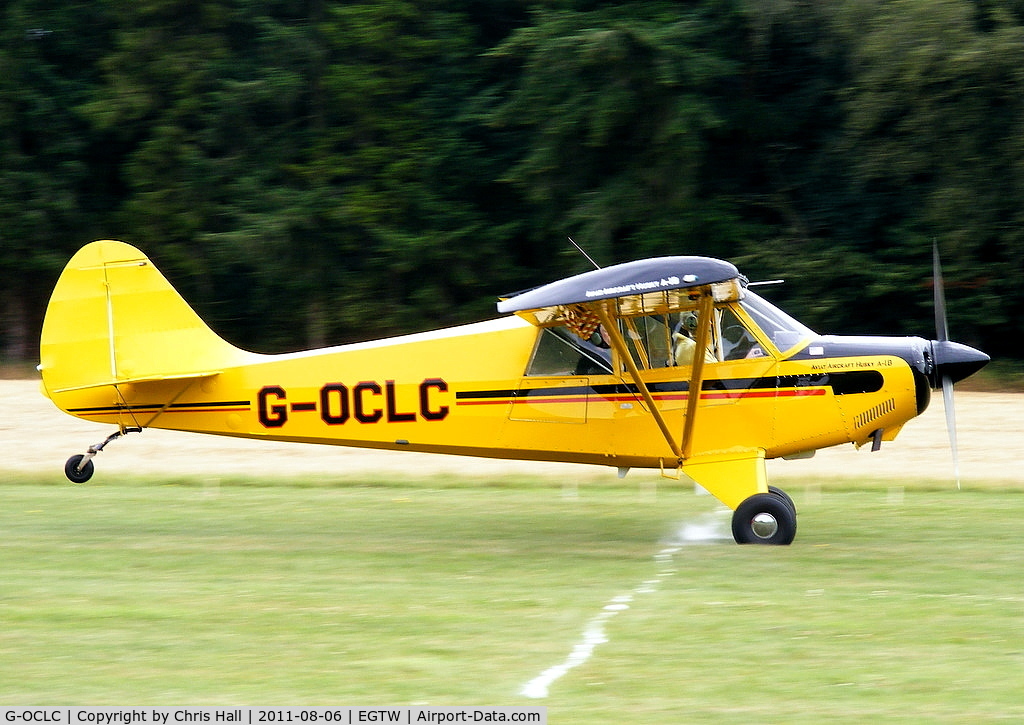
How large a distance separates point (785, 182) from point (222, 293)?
39.5 ft

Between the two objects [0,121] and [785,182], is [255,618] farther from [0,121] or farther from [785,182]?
[0,121]

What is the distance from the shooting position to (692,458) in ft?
31.1

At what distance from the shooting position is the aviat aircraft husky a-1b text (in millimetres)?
9305

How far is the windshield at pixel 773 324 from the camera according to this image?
31.1 feet

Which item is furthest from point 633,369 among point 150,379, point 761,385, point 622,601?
point 150,379

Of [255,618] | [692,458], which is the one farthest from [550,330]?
[255,618]

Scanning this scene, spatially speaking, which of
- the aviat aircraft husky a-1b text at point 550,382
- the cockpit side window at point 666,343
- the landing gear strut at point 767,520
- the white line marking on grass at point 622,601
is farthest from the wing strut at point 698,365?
the white line marking on grass at point 622,601

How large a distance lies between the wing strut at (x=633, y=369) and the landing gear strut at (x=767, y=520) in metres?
0.70

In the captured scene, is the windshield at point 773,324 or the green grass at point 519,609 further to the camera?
the windshield at point 773,324

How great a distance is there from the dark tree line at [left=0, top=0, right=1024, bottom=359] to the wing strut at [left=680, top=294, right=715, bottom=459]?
485 inches

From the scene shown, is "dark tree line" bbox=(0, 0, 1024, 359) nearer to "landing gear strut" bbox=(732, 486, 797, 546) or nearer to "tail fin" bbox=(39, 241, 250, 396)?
"landing gear strut" bbox=(732, 486, 797, 546)

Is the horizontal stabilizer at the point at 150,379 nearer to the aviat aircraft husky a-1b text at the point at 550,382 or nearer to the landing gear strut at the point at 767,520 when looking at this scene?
the aviat aircraft husky a-1b text at the point at 550,382

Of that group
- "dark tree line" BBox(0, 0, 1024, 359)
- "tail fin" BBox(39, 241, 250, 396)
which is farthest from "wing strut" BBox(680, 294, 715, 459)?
"dark tree line" BBox(0, 0, 1024, 359)

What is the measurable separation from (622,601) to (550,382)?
99.6 inches
